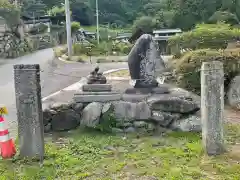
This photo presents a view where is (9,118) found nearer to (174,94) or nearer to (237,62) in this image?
(174,94)

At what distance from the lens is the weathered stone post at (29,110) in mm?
5664

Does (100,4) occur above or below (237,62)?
above

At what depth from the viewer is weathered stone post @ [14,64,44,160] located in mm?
5664

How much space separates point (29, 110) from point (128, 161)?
5.81ft

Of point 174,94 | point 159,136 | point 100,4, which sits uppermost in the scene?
point 100,4

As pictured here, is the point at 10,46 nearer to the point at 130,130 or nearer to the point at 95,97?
the point at 95,97

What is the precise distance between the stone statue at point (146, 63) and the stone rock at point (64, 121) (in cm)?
174

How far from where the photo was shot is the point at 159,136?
698 centimetres

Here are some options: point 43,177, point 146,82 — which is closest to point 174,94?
point 146,82

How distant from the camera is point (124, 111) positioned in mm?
7371

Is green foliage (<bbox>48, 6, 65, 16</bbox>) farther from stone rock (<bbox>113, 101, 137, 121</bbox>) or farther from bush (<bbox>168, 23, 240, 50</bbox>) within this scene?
stone rock (<bbox>113, 101, 137, 121</bbox>)

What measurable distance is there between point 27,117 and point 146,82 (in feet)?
10.8

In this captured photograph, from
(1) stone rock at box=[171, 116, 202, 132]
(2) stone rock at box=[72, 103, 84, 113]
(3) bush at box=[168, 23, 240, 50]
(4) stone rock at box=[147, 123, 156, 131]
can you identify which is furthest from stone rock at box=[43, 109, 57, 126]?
(3) bush at box=[168, 23, 240, 50]

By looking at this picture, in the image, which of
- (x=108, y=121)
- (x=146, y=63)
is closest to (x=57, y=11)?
(x=146, y=63)
